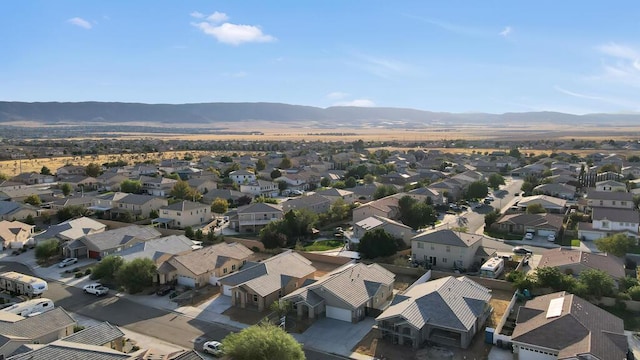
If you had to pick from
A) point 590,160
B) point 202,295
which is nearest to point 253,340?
point 202,295

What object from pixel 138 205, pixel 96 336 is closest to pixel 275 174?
pixel 138 205

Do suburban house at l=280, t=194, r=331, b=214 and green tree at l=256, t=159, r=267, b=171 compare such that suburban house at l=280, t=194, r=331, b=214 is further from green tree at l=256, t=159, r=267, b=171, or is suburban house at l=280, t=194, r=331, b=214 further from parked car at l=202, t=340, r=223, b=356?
green tree at l=256, t=159, r=267, b=171

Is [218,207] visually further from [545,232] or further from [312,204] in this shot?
[545,232]

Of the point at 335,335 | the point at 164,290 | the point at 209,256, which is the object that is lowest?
the point at 164,290

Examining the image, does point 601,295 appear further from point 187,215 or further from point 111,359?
point 187,215

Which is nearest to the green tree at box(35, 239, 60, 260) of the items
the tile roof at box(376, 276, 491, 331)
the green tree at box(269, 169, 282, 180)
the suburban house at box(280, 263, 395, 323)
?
the suburban house at box(280, 263, 395, 323)

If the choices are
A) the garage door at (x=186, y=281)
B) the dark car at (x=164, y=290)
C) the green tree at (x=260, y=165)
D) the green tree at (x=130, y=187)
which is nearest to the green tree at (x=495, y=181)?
the green tree at (x=260, y=165)
